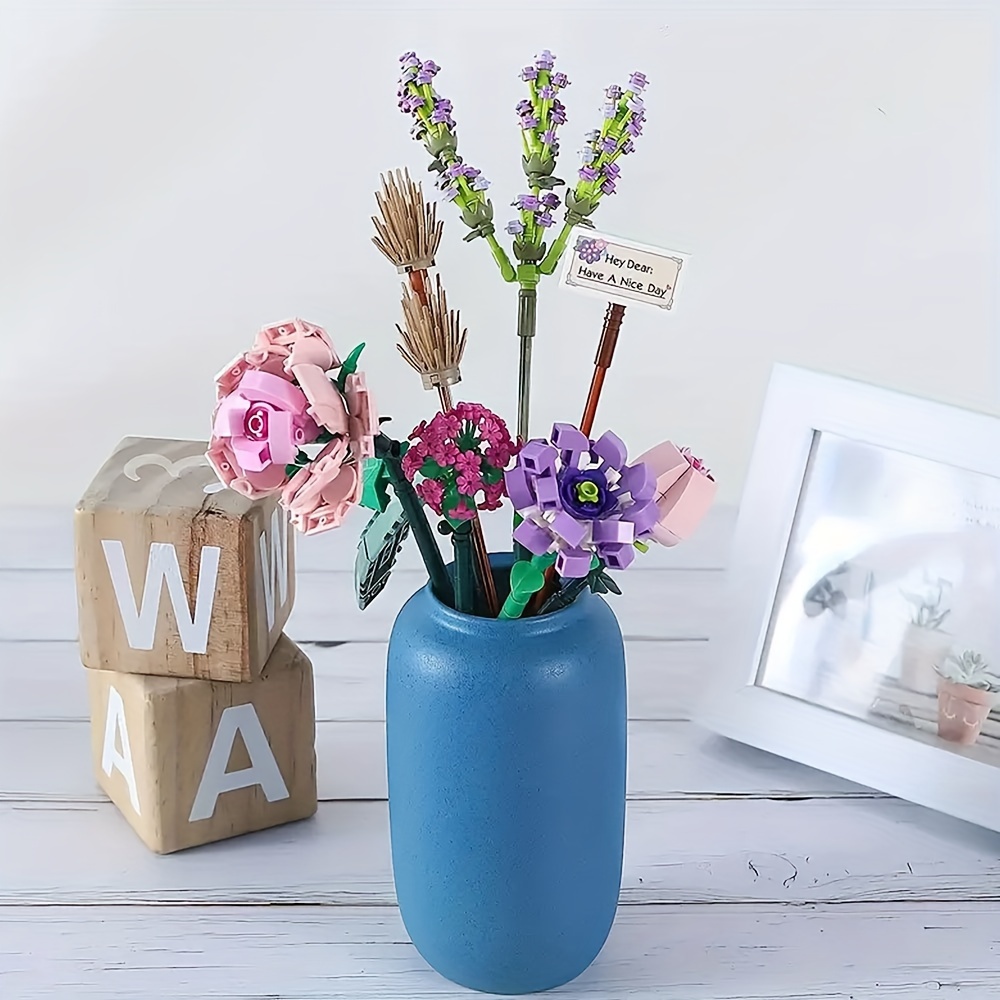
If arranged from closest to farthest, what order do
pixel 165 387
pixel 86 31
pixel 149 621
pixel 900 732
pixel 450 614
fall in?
1. pixel 450 614
2. pixel 149 621
3. pixel 900 732
4. pixel 86 31
5. pixel 165 387

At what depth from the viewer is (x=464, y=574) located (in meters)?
0.93

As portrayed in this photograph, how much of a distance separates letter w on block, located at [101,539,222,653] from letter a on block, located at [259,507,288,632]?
42mm

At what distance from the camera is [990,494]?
1158mm

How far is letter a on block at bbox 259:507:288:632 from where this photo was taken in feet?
3.62

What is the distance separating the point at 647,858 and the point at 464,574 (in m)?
0.32

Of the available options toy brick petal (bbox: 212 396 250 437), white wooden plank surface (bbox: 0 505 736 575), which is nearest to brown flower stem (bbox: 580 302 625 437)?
toy brick petal (bbox: 212 396 250 437)

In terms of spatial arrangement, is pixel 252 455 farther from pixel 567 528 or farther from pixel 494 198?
pixel 494 198

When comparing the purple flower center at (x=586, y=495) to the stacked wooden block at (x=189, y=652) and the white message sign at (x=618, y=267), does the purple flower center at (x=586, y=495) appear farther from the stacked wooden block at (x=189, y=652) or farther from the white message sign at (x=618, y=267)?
the stacked wooden block at (x=189, y=652)

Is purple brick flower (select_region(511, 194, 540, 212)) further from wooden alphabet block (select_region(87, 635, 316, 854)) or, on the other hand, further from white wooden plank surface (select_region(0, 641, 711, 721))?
white wooden plank surface (select_region(0, 641, 711, 721))

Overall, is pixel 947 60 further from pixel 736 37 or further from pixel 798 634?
pixel 798 634

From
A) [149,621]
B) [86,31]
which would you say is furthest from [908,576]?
[86,31]

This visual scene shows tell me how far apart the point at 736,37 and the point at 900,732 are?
0.85 meters

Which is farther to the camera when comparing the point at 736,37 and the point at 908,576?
the point at 736,37

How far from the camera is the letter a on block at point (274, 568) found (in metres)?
1.10
